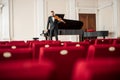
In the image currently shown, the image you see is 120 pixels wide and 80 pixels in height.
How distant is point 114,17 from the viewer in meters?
11.2

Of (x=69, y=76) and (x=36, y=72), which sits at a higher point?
(x=36, y=72)

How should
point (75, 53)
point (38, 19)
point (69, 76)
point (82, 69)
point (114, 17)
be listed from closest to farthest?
1. point (82, 69)
2. point (69, 76)
3. point (75, 53)
4. point (114, 17)
5. point (38, 19)

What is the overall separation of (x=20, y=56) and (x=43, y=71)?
2.37 feet

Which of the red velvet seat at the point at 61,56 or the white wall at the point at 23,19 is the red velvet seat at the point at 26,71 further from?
the white wall at the point at 23,19

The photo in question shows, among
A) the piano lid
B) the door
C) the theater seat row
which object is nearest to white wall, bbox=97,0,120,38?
the door

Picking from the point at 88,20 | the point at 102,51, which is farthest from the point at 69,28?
the point at 102,51

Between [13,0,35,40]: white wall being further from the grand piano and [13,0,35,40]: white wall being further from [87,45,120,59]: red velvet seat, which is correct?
[87,45,120,59]: red velvet seat

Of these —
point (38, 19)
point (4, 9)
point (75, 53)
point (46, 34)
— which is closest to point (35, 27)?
point (38, 19)

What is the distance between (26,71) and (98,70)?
25 centimetres

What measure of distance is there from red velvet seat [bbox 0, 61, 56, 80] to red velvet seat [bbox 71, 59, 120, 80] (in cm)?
11

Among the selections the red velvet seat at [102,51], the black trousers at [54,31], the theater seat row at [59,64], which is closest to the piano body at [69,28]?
the black trousers at [54,31]

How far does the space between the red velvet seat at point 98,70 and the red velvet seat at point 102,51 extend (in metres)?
0.92

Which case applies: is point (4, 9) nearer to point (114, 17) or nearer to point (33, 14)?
point (33, 14)

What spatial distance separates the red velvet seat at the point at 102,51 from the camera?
173 centimetres
